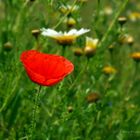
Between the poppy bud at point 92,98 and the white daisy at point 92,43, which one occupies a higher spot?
the white daisy at point 92,43

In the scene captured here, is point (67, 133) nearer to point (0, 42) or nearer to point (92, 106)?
point (92, 106)

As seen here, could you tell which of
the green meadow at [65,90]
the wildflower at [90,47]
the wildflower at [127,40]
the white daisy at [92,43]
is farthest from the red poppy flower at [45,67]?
the wildflower at [127,40]

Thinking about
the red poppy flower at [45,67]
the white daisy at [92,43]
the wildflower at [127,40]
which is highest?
the red poppy flower at [45,67]

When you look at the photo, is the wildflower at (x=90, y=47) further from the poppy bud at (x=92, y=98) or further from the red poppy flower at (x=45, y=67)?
the red poppy flower at (x=45, y=67)

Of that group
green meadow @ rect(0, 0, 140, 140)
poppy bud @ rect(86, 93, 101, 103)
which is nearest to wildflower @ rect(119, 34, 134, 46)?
green meadow @ rect(0, 0, 140, 140)

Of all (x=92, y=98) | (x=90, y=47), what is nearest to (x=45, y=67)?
(x=90, y=47)

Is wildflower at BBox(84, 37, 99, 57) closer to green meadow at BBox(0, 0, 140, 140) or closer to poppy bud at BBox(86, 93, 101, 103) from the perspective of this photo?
green meadow at BBox(0, 0, 140, 140)

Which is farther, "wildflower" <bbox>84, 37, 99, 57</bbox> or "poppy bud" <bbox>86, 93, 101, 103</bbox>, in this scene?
"poppy bud" <bbox>86, 93, 101, 103</bbox>

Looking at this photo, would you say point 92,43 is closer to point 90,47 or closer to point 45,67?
point 90,47

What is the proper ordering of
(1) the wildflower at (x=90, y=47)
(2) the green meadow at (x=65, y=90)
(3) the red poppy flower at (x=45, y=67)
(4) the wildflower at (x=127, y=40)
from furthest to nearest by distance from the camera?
1. (4) the wildflower at (x=127, y=40)
2. (1) the wildflower at (x=90, y=47)
3. (2) the green meadow at (x=65, y=90)
4. (3) the red poppy flower at (x=45, y=67)

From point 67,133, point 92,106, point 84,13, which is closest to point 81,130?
point 67,133
